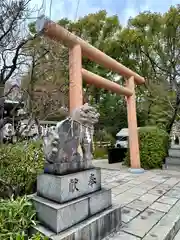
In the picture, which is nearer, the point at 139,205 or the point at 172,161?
the point at 139,205

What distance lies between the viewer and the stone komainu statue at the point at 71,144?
2.40m

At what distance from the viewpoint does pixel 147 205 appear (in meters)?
3.53

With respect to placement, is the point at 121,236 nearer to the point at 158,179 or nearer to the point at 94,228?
the point at 94,228

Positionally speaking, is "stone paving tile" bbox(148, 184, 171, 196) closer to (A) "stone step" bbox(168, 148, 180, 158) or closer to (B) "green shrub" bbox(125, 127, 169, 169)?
(B) "green shrub" bbox(125, 127, 169, 169)

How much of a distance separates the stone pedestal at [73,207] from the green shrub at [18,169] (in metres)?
1.22

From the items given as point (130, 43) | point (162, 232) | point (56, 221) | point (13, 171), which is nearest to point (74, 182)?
point (56, 221)

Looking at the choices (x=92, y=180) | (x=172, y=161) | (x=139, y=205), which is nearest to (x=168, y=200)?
(x=139, y=205)

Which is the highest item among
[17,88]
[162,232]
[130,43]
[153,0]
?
[130,43]

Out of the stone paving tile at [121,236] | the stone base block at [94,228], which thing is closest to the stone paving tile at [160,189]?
the stone base block at [94,228]

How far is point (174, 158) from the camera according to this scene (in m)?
7.32

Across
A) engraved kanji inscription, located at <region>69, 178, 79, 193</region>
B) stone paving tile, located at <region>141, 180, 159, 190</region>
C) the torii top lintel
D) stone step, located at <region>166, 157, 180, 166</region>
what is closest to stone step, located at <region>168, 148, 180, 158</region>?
stone step, located at <region>166, 157, 180, 166</region>

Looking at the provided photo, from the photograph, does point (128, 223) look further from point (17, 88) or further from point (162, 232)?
point (17, 88)

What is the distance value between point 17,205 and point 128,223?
63.1 inches

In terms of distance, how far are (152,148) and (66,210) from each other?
19.2 ft
